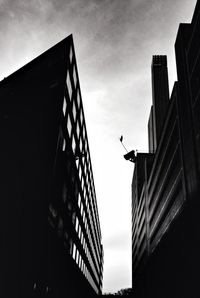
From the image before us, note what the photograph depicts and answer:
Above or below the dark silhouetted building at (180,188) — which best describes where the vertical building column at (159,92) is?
above

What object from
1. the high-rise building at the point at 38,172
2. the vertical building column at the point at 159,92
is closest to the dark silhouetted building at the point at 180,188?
the high-rise building at the point at 38,172

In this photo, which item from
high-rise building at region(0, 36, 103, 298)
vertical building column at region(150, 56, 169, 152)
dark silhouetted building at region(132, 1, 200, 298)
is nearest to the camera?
high-rise building at region(0, 36, 103, 298)

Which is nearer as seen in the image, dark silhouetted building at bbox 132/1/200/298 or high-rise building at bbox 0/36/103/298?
high-rise building at bbox 0/36/103/298

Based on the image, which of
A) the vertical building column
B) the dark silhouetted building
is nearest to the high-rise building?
the dark silhouetted building

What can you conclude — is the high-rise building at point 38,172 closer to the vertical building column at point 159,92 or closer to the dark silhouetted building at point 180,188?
the dark silhouetted building at point 180,188

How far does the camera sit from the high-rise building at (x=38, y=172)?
2111 centimetres

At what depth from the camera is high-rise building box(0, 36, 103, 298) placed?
69.3ft

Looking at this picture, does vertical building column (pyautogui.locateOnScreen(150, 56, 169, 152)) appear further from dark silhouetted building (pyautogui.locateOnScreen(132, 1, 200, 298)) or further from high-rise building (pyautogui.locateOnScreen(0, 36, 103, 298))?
high-rise building (pyautogui.locateOnScreen(0, 36, 103, 298))

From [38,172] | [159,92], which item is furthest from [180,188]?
[159,92]

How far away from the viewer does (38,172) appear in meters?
23.6

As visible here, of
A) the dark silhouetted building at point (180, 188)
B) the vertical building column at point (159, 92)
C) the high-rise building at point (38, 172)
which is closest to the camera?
the high-rise building at point (38, 172)

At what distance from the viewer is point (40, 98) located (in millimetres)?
27375

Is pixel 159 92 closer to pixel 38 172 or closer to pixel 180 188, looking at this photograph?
pixel 180 188

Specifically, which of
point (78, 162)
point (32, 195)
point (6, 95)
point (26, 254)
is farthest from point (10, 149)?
point (78, 162)
